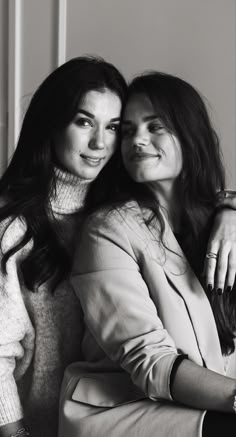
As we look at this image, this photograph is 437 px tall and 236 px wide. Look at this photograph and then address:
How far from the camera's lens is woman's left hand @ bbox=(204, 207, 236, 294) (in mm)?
1443

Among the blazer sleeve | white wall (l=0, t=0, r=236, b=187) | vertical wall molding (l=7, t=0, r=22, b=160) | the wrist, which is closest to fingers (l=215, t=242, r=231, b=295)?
the blazer sleeve

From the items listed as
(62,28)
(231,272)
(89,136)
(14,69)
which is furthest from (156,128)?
(14,69)

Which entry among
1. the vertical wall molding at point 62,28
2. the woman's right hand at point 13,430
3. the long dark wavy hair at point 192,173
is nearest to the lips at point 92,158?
the long dark wavy hair at point 192,173

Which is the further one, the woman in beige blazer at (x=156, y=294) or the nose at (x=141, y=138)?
the nose at (x=141, y=138)

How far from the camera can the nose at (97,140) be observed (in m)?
1.56

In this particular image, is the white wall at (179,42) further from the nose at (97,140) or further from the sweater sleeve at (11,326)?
the sweater sleeve at (11,326)

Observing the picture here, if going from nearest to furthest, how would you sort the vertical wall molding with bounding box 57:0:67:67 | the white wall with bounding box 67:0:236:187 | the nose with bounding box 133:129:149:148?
the nose with bounding box 133:129:149:148 < the white wall with bounding box 67:0:236:187 < the vertical wall molding with bounding box 57:0:67:67

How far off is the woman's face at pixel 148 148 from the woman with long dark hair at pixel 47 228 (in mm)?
52

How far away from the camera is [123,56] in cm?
228

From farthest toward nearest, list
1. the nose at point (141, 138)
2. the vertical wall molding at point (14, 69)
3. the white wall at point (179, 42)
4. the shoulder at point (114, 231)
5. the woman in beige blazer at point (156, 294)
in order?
the vertical wall molding at point (14, 69)
the white wall at point (179, 42)
the nose at point (141, 138)
the shoulder at point (114, 231)
the woman in beige blazer at point (156, 294)

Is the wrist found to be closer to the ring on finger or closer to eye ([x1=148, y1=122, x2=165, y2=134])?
the ring on finger

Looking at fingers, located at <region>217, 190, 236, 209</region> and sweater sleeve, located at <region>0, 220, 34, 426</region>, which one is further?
fingers, located at <region>217, 190, 236, 209</region>

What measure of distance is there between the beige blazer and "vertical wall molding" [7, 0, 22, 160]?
3.91 ft

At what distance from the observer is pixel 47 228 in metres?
1.57
